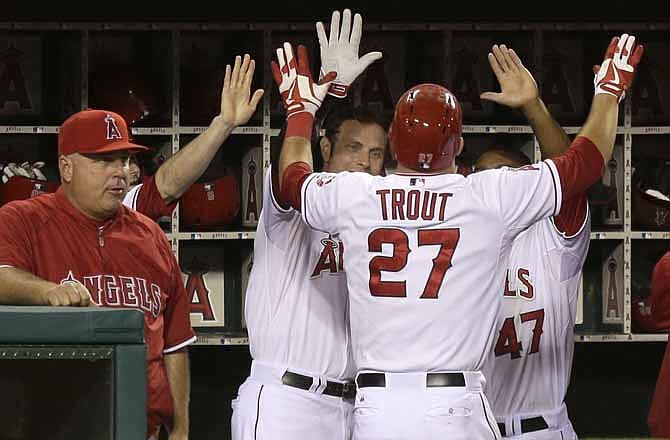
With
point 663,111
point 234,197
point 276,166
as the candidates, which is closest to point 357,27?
point 276,166

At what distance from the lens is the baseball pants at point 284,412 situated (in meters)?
3.12

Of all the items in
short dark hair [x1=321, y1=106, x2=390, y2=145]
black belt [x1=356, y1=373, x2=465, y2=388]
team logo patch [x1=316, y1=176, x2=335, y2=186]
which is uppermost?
short dark hair [x1=321, y1=106, x2=390, y2=145]

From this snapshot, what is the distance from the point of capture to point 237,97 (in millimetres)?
3344

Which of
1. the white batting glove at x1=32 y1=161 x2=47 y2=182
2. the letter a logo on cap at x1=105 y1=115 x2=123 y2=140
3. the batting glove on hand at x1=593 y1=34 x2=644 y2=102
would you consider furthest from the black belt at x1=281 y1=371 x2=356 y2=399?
the white batting glove at x1=32 y1=161 x2=47 y2=182

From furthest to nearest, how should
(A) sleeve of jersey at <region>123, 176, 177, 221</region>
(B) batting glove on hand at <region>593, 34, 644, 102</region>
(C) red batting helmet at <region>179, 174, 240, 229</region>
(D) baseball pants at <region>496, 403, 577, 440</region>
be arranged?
(C) red batting helmet at <region>179, 174, 240, 229</region> → (A) sleeve of jersey at <region>123, 176, 177, 221</region> → (D) baseball pants at <region>496, 403, 577, 440</region> → (B) batting glove on hand at <region>593, 34, 644, 102</region>

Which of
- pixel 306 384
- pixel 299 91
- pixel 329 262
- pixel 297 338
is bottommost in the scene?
pixel 306 384

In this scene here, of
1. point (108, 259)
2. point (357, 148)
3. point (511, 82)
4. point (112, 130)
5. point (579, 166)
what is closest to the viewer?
point (579, 166)

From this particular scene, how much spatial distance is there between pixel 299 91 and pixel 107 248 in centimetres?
71

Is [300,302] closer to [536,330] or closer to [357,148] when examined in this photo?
[357,148]

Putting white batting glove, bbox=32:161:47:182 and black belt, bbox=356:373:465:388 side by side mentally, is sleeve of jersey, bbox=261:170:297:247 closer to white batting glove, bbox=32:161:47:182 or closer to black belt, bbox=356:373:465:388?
black belt, bbox=356:373:465:388

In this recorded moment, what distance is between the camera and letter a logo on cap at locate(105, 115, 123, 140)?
3203 mm

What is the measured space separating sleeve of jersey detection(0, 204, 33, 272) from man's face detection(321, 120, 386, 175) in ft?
2.99

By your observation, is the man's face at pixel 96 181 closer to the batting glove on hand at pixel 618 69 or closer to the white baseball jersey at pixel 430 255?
the white baseball jersey at pixel 430 255

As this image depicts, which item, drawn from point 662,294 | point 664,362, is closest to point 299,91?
point 662,294
